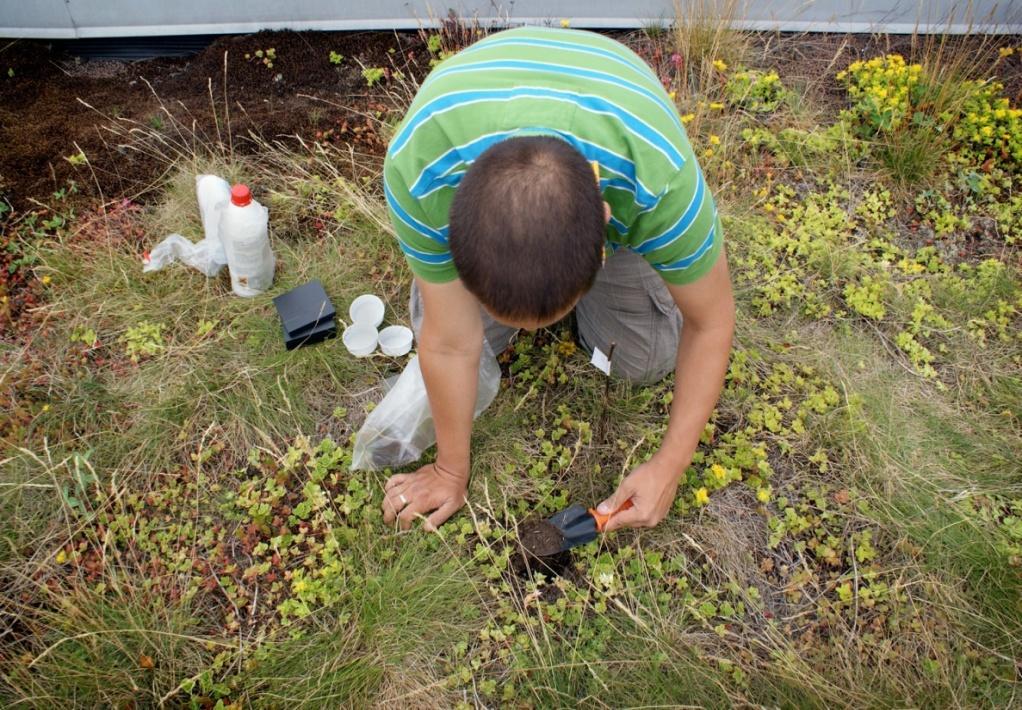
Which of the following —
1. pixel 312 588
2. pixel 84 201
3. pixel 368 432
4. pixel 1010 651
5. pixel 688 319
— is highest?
pixel 688 319

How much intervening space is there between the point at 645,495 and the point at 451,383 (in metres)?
0.69

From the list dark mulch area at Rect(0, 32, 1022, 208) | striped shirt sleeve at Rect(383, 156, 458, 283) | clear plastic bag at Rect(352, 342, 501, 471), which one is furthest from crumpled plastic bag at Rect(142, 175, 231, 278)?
striped shirt sleeve at Rect(383, 156, 458, 283)

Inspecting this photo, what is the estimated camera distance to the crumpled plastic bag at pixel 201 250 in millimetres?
2965

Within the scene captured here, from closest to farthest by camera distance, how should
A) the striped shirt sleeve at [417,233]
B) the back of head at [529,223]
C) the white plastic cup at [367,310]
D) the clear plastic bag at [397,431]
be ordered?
the back of head at [529,223] < the striped shirt sleeve at [417,233] < the clear plastic bag at [397,431] < the white plastic cup at [367,310]

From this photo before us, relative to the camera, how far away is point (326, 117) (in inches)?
141

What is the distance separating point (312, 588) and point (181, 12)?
3240 mm

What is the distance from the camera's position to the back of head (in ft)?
4.28

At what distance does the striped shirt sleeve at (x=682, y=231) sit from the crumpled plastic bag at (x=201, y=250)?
6.51 feet

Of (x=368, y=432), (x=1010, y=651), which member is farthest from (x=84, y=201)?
(x=1010, y=651)

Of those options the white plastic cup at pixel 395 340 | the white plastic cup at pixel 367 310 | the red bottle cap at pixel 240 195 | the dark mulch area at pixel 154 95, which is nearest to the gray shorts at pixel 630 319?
the white plastic cup at pixel 395 340

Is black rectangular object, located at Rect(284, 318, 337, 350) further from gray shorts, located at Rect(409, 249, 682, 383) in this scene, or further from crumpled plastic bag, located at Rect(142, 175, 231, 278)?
crumpled plastic bag, located at Rect(142, 175, 231, 278)

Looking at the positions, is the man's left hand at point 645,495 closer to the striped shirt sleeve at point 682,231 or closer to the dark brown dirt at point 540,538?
the dark brown dirt at point 540,538

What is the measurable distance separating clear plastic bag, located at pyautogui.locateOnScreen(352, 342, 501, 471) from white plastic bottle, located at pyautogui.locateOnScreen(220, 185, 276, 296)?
0.90 meters

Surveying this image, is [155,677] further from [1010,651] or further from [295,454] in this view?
[1010,651]
